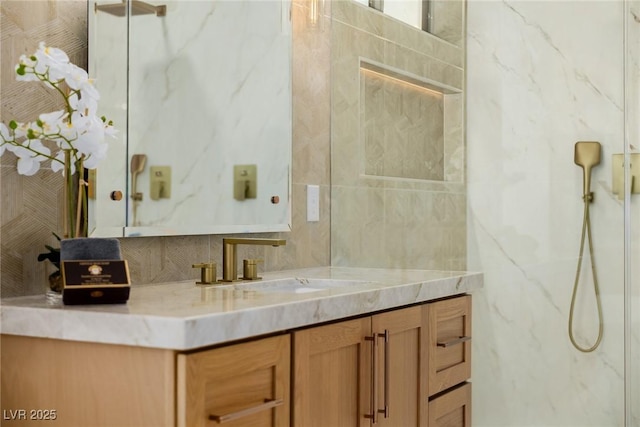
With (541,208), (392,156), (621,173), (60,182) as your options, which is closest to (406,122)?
(392,156)

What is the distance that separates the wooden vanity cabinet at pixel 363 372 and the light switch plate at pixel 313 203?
737 millimetres

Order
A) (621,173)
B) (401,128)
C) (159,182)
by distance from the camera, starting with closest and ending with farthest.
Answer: (159,182) < (621,173) < (401,128)

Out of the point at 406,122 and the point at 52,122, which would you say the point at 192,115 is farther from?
the point at 406,122

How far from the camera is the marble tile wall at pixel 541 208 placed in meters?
2.74

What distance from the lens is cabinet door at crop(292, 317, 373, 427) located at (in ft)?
5.97

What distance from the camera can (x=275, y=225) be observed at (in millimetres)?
2674

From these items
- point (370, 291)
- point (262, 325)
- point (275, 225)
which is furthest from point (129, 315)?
point (275, 225)

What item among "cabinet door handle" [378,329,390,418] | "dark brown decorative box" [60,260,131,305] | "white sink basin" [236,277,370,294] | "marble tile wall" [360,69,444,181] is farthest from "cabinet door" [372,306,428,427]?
"marble tile wall" [360,69,444,181]

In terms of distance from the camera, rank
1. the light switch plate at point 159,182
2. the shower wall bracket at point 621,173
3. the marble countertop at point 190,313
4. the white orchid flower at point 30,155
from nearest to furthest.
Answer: the marble countertop at point 190,313 < the white orchid flower at point 30,155 < the light switch plate at point 159,182 < the shower wall bracket at point 621,173

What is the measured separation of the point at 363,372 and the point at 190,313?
0.66 metres

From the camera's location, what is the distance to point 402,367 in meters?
2.21

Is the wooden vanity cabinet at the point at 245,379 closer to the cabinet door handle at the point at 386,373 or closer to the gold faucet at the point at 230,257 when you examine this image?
the cabinet door handle at the point at 386,373

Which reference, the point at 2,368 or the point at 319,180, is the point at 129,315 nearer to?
the point at 2,368

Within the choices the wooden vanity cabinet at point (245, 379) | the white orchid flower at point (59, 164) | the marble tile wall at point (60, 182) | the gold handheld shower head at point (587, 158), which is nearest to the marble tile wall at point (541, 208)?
the gold handheld shower head at point (587, 158)
